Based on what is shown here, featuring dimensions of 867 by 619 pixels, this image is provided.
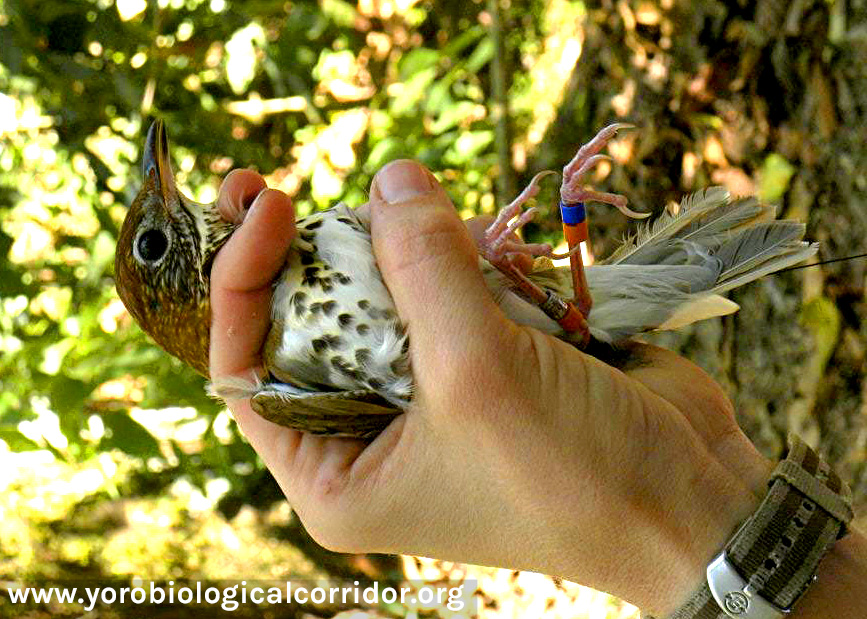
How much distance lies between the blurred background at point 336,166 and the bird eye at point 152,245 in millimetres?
560

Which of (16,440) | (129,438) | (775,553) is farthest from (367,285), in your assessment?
(16,440)

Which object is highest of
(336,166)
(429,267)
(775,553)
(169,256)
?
(429,267)

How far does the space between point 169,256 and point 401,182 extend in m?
0.52

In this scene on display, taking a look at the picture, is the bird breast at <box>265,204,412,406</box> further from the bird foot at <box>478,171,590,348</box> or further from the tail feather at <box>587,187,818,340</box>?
the tail feather at <box>587,187,818,340</box>

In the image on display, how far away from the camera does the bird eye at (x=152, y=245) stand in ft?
5.89

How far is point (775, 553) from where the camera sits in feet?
4.40

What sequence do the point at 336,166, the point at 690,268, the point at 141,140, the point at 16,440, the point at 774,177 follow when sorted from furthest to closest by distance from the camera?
the point at 336,166 < the point at 774,177 < the point at 141,140 < the point at 16,440 < the point at 690,268

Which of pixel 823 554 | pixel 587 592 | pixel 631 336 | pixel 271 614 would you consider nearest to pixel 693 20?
pixel 631 336

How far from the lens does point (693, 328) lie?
10.3ft

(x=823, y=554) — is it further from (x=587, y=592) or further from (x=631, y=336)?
(x=587, y=592)

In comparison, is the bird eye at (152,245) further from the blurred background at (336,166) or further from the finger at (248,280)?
A: the blurred background at (336,166)

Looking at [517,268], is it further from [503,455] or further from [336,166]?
[336,166]

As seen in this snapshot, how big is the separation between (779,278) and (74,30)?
230cm

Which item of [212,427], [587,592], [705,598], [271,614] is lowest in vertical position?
[271,614]
